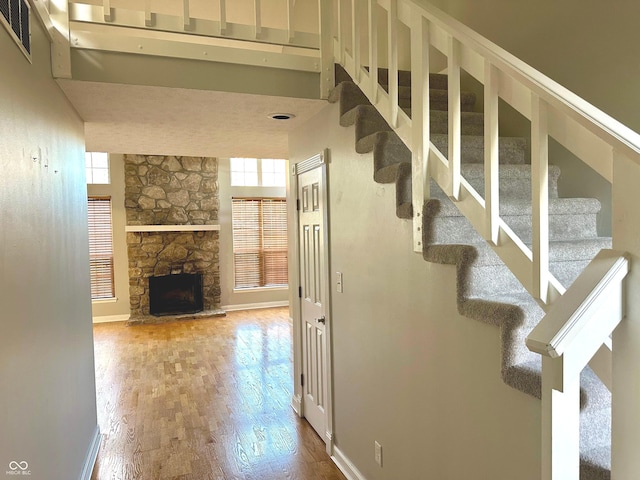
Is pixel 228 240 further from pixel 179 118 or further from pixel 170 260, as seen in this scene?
pixel 179 118

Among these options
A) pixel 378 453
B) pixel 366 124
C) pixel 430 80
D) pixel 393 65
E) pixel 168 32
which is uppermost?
pixel 168 32

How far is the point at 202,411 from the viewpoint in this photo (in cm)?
379

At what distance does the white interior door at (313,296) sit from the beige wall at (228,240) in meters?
4.92

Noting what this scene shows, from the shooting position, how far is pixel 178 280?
7.91 m

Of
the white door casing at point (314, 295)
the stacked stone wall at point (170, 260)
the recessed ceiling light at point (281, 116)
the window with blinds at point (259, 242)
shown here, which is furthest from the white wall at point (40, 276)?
the window with blinds at point (259, 242)

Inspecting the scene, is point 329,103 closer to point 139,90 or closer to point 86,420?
point 139,90

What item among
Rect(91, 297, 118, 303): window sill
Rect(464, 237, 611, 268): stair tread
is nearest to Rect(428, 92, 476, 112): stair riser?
Rect(464, 237, 611, 268): stair tread

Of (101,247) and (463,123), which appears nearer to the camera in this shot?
(463,123)

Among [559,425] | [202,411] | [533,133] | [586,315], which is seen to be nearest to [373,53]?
[533,133]

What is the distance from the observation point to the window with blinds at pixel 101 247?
7457 mm

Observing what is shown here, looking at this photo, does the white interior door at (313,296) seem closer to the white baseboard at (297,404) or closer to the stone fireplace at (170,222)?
the white baseboard at (297,404)

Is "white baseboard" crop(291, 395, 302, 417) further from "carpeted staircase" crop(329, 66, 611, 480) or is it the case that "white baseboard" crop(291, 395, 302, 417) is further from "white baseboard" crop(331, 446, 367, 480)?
"carpeted staircase" crop(329, 66, 611, 480)

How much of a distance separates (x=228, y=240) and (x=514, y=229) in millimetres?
6935

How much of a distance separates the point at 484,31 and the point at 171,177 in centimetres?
628
